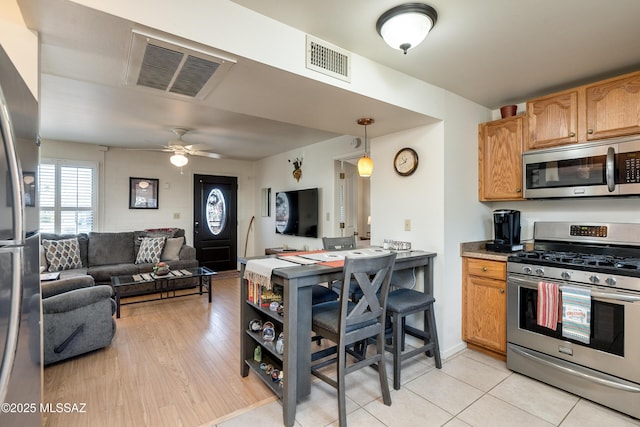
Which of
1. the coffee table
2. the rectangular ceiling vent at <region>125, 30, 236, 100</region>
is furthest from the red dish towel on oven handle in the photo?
the coffee table

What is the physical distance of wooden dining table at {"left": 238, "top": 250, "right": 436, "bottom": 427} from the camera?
1.80 metres

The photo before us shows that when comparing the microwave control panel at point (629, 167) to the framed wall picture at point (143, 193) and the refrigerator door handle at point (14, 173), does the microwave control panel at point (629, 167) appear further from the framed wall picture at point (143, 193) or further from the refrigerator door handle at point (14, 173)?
the framed wall picture at point (143, 193)

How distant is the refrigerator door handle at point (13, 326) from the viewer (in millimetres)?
843

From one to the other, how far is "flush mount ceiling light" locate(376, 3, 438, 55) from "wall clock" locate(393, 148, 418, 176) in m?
1.27

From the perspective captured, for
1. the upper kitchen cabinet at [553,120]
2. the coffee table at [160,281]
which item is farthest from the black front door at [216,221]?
the upper kitchen cabinet at [553,120]

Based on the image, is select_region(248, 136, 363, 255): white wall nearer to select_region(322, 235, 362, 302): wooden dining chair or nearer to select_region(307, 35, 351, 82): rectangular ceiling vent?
select_region(322, 235, 362, 302): wooden dining chair

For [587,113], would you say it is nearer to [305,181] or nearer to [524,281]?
[524,281]

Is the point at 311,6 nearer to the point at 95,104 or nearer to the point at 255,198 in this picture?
the point at 95,104

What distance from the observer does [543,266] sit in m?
2.28

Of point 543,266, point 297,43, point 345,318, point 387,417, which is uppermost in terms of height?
point 297,43

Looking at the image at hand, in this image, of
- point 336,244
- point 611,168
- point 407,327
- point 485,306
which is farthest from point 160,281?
point 611,168

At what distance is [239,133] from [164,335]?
9.22 ft

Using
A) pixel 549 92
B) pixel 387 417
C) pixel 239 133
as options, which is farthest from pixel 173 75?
pixel 549 92

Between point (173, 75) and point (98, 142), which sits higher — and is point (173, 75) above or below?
below
